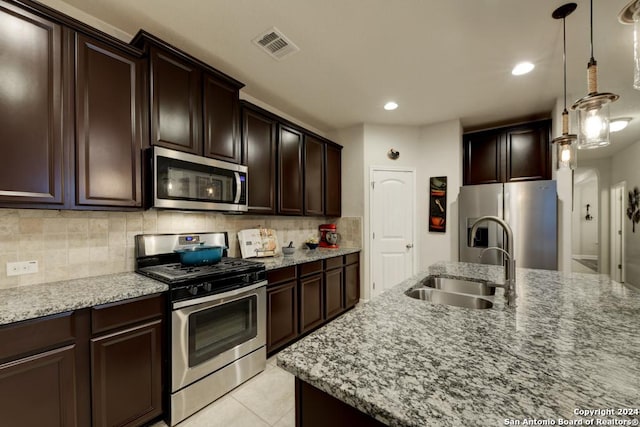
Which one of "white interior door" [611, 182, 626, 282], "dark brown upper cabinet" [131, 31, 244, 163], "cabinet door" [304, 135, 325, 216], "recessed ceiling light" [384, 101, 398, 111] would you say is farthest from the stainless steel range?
"white interior door" [611, 182, 626, 282]

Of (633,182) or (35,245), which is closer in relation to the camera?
(35,245)

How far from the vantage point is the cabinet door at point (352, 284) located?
11.8ft

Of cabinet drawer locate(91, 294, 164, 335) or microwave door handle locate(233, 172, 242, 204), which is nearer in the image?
cabinet drawer locate(91, 294, 164, 335)

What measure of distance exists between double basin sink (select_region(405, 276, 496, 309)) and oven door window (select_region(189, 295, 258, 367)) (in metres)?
1.29

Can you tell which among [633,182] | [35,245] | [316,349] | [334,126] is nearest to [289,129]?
[334,126]

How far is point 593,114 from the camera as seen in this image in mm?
1344

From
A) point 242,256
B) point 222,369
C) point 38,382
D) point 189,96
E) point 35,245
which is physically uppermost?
point 189,96

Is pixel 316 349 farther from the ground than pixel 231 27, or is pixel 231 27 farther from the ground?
pixel 231 27

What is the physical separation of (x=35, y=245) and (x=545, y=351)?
2598mm

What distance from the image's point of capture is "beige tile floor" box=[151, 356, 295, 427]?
5.62 ft

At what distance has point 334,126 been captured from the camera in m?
4.11

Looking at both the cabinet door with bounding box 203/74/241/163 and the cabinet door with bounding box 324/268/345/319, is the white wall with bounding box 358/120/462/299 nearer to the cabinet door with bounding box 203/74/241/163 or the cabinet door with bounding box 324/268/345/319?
the cabinet door with bounding box 324/268/345/319

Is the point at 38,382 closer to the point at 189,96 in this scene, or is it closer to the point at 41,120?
the point at 41,120

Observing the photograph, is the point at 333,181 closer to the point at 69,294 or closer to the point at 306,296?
the point at 306,296
